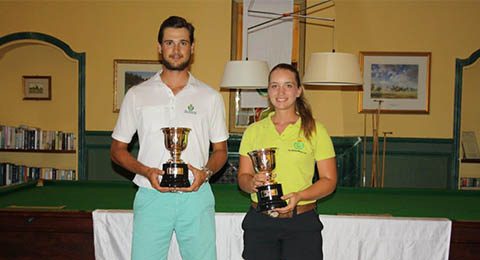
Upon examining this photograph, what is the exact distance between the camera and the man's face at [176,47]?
230 centimetres

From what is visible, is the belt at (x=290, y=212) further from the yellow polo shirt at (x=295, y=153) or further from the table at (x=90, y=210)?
the table at (x=90, y=210)

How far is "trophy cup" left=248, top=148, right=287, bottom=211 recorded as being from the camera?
2.09 metres

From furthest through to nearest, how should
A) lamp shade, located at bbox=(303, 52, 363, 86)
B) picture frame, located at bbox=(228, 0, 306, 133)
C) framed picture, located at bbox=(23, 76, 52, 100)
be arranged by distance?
1. framed picture, located at bbox=(23, 76, 52, 100)
2. picture frame, located at bbox=(228, 0, 306, 133)
3. lamp shade, located at bbox=(303, 52, 363, 86)

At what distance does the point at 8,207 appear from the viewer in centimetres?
323

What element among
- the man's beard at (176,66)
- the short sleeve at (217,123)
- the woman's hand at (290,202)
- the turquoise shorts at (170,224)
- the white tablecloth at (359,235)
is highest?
the man's beard at (176,66)

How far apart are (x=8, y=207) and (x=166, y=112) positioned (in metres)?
1.61

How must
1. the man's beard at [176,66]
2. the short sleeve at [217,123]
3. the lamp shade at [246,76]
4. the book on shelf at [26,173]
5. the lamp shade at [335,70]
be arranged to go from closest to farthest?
the man's beard at [176,66], the short sleeve at [217,123], the lamp shade at [335,70], the lamp shade at [246,76], the book on shelf at [26,173]

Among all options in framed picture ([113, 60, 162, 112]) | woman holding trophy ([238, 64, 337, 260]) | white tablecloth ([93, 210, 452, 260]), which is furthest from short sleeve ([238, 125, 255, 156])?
framed picture ([113, 60, 162, 112])

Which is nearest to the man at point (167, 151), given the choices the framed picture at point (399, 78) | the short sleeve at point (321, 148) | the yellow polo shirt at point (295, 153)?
the yellow polo shirt at point (295, 153)

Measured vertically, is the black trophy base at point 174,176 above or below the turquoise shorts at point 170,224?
above

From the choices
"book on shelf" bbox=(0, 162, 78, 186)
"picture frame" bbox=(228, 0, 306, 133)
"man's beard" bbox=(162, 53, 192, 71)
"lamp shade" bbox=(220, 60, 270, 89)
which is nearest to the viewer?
"man's beard" bbox=(162, 53, 192, 71)

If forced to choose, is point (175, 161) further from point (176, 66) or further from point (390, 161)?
point (390, 161)

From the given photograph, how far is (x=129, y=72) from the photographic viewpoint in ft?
20.3

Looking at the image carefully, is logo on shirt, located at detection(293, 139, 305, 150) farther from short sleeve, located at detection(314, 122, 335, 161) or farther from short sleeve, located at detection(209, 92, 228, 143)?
short sleeve, located at detection(209, 92, 228, 143)
